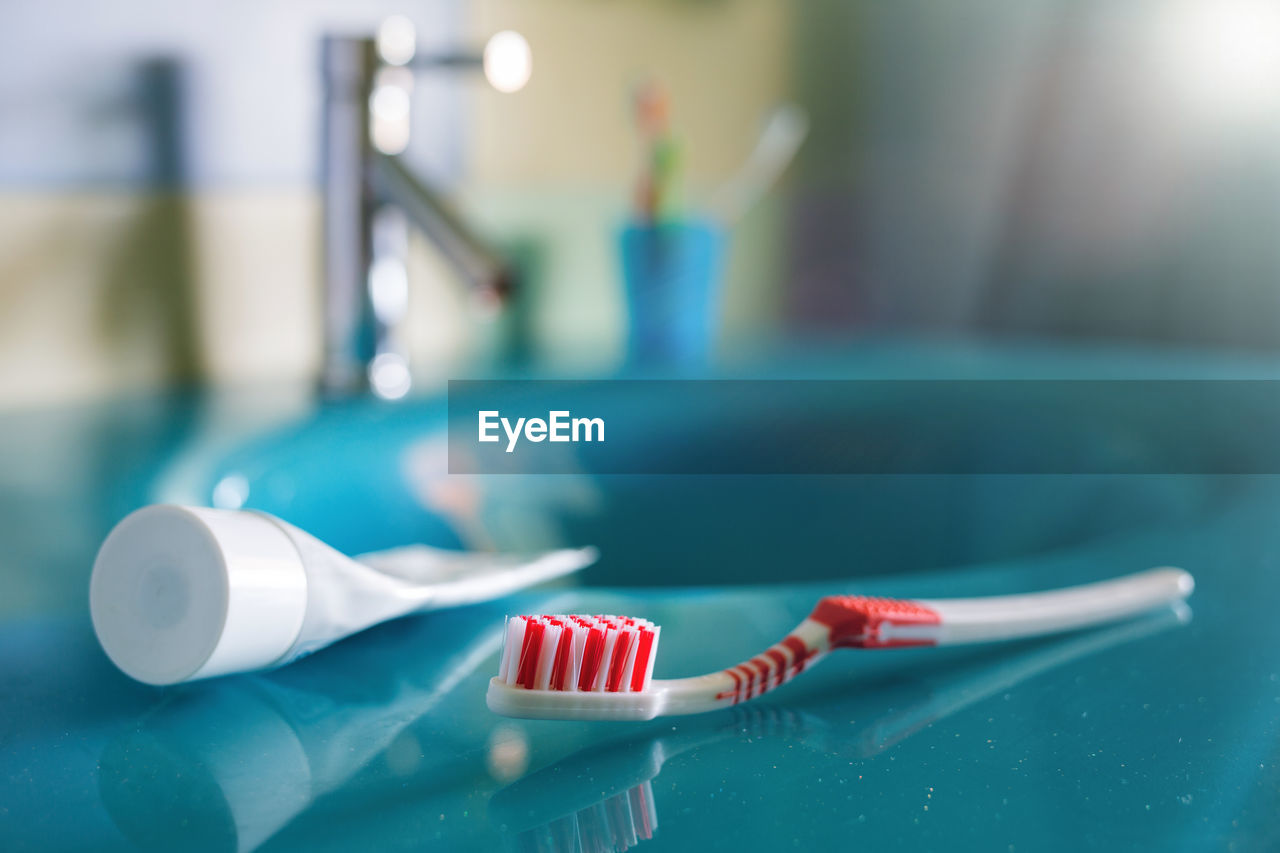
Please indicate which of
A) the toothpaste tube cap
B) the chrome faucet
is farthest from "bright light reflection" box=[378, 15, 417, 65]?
the toothpaste tube cap

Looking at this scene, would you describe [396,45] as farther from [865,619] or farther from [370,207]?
[865,619]

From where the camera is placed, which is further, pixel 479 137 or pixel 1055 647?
pixel 479 137

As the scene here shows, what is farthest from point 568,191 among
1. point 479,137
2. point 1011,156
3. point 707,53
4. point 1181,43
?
point 1181,43

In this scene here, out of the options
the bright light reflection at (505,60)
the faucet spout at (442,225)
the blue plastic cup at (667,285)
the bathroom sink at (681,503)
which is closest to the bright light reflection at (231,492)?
the bathroom sink at (681,503)

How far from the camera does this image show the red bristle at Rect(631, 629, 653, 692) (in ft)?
A: 0.92

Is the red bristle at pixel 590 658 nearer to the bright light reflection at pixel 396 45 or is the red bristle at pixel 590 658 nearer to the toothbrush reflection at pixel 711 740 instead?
the toothbrush reflection at pixel 711 740

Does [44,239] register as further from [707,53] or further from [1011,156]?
[1011,156]

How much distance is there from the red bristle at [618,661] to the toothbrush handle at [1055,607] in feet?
0.36

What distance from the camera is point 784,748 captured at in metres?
0.28

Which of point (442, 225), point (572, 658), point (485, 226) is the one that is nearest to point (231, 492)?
point (442, 225)

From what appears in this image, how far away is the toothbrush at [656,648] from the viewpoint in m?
0.28

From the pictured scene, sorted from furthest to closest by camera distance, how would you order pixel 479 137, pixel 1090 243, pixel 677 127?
pixel 1090 243 < pixel 677 127 < pixel 479 137

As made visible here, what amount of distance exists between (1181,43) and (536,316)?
2.32 ft

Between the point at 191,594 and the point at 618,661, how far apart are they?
0.11m
